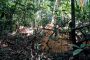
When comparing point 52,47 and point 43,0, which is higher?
point 43,0

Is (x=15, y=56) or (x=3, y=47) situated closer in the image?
(x=15, y=56)

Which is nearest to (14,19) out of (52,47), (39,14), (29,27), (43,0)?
(29,27)

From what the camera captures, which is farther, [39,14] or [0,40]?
[39,14]

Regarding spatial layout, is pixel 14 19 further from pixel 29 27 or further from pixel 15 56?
pixel 15 56

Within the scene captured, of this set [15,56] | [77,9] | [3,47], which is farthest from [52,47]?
[77,9]

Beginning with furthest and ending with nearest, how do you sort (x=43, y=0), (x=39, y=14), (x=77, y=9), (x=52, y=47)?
(x=43, y=0) < (x=39, y=14) < (x=77, y=9) < (x=52, y=47)

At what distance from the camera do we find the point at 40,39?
4.93 metres

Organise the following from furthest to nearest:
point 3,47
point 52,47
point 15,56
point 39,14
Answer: point 39,14
point 3,47
point 52,47
point 15,56

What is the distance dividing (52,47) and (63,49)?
0.29 metres

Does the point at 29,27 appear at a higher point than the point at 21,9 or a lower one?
lower

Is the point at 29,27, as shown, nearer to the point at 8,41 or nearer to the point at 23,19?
the point at 23,19

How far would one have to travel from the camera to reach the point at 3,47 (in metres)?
5.10

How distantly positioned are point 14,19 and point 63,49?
2751mm

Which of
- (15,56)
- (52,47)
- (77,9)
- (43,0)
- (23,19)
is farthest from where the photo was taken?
(43,0)
